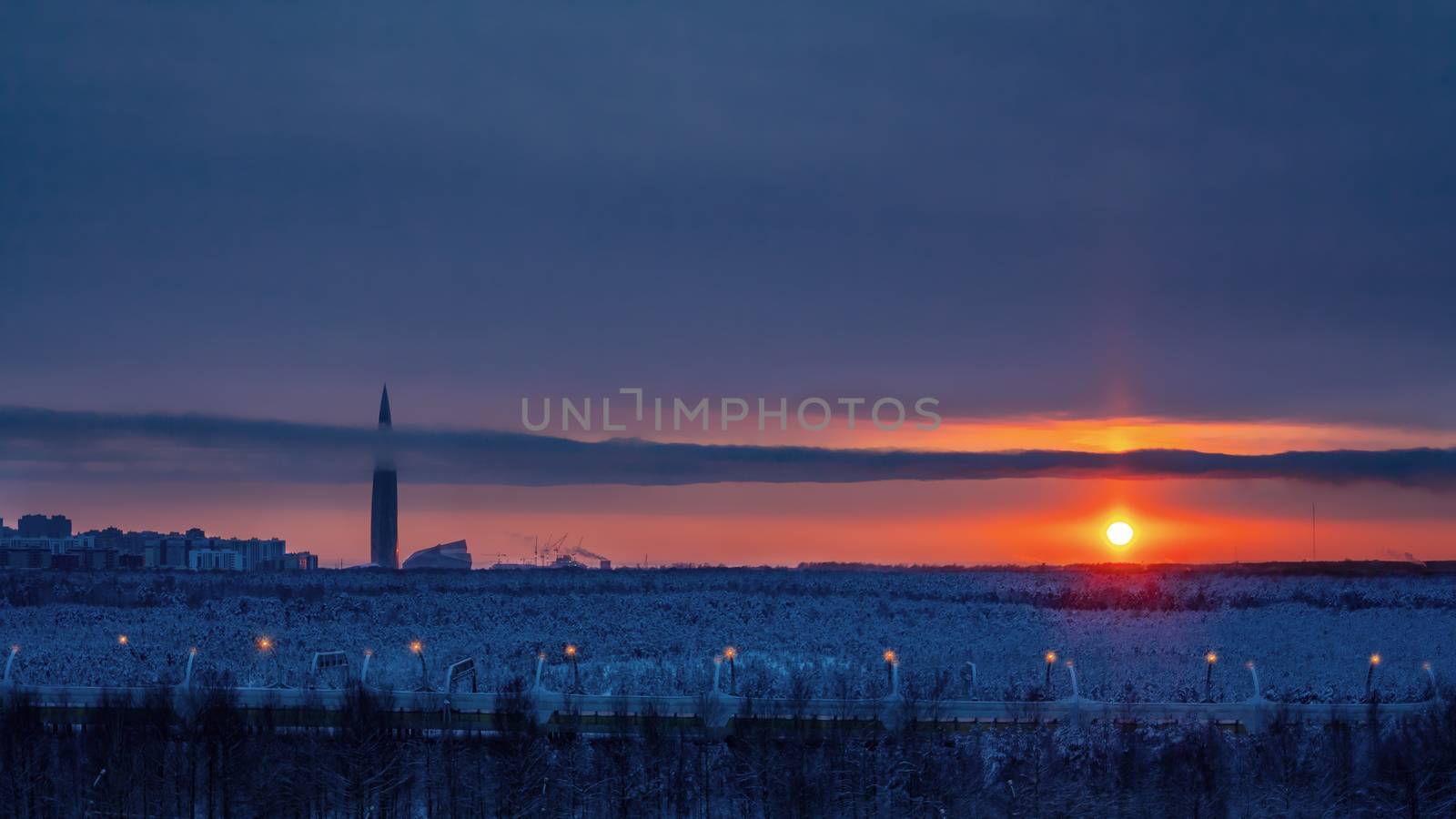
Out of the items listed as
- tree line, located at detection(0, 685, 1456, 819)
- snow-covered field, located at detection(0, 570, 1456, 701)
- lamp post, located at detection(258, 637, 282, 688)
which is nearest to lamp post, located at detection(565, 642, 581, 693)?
snow-covered field, located at detection(0, 570, 1456, 701)

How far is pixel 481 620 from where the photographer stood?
110438 millimetres

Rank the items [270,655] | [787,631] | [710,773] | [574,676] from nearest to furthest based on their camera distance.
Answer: [710,773]
[574,676]
[270,655]
[787,631]

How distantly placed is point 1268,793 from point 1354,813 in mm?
2865

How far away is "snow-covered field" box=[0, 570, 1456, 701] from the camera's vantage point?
72.7 metres

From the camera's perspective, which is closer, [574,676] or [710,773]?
[710,773]

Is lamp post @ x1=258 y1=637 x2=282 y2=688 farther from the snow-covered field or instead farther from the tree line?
the tree line

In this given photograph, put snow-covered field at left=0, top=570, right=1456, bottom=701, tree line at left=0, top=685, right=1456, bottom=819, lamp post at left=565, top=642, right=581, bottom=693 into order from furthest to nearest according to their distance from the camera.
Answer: snow-covered field at left=0, top=570, right=1456, bottom=701, lamp post at left=565, top=642, right=581, bottom=693, tree line at left=0, top=685, right=1456, bottom=819

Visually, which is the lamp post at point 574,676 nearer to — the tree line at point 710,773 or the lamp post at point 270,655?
the tree line at point 710,773

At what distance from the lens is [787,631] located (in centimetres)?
10000

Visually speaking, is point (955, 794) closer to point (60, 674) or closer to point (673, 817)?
point (673, 817)

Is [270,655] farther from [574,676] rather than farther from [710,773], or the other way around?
[710,773]

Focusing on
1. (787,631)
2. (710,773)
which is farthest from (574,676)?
(787,631)

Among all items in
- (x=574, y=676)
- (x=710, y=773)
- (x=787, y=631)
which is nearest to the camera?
(x=710, y=773)

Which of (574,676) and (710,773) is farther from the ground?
(574,676)
